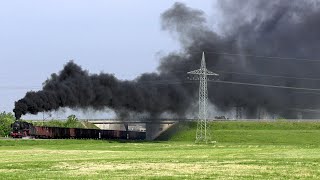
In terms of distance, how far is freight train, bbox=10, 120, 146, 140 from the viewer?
105 meters

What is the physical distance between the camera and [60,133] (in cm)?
11956

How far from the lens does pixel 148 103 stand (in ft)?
412

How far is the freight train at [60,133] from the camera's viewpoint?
344 feet

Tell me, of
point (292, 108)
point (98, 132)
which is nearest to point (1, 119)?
point (98, 132)

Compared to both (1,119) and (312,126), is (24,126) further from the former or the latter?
A: (312,126)

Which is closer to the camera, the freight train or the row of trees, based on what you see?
the freight train

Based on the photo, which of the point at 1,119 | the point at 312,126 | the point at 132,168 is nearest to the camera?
the point at 132,168

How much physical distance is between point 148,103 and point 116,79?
8.04m

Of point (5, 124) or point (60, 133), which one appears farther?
point (5, 124)

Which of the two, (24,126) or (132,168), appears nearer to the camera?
(132,168)

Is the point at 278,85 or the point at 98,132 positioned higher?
the point at 278,85

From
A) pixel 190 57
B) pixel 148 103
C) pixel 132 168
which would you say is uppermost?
pixel 190 57

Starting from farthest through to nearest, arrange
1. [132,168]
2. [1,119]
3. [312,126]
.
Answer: [1,119] → [312,126] → [132,168]

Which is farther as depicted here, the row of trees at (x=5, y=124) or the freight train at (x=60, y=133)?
the row of trees at (x=5, y=124)
